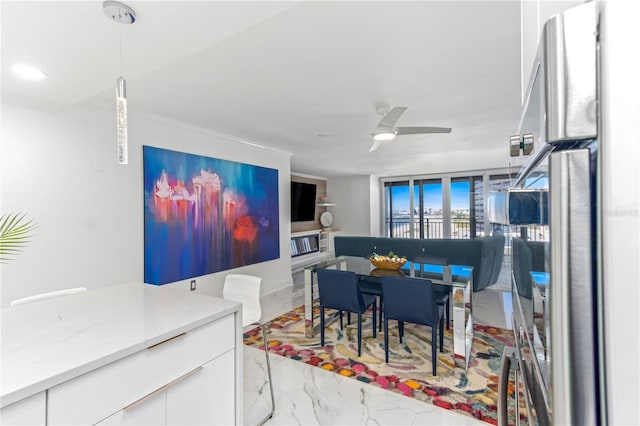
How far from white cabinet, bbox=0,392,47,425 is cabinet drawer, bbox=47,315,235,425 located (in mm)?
18

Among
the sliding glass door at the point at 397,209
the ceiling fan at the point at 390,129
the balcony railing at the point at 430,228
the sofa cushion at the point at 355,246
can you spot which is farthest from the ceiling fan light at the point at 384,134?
the sliding glass door at the point at 397,209

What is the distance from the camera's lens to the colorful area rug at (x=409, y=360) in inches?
81.4

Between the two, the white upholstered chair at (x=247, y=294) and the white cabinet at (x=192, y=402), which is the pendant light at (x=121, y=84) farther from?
the white upholstered chair at (x=247, y=294)

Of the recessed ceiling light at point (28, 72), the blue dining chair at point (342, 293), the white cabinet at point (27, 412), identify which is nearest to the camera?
the white cabinet at point (27, 412)

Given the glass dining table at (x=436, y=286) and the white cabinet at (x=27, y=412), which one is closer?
the white cabinet at (x=27, y=412)

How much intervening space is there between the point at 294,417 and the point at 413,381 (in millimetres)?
941

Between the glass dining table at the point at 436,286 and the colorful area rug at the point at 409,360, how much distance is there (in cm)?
15

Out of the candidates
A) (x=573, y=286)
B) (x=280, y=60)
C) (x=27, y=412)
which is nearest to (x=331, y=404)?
(x=27, y=412)

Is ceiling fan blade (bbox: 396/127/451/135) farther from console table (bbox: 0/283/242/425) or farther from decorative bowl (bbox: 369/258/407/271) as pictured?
console table (bbox: 0/283/242/425)

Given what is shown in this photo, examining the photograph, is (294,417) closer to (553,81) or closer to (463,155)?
(553,81)

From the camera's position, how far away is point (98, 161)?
2.62 metres

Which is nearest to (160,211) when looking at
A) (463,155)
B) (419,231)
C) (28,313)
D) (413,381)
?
(28,313)

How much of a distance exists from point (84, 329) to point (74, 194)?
5.90 ft

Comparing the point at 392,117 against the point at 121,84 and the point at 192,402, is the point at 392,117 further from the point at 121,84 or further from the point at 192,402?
the point at 192,402
